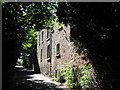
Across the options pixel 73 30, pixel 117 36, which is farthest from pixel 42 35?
pixel 117 36

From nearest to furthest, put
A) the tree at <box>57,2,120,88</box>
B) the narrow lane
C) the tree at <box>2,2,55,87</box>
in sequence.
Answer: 1. the tree at <box>57,2,120,88</box>
2. the tree at <box>2,2,55,87</box>
3. the narrow lane

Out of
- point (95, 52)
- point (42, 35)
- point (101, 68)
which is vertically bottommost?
point (101, 68)

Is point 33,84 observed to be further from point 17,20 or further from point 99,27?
point 99,27

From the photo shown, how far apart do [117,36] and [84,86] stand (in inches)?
153

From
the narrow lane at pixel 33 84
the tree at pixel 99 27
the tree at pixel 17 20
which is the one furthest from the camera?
the narrow lane at pixel 33 84

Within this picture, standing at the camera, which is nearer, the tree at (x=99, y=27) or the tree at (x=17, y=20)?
the tree at (x=99, y=27)

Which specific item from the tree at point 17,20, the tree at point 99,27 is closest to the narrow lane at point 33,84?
the tree at point 17,20

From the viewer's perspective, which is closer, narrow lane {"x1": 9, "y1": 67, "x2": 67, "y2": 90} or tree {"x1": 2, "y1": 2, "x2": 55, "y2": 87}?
tree {"x1": 2, "y1": 2, "x2": 55, "y2": 87}

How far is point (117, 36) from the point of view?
520 cm

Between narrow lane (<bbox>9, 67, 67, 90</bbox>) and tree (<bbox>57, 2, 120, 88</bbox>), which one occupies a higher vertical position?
tree (<bbox>57, 2, 120, 88</bbox>)

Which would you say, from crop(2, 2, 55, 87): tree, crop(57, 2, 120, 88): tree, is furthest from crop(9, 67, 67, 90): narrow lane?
crop(57, 2, 120, 88): tree

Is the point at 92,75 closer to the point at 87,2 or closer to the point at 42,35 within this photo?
the point at 87,2

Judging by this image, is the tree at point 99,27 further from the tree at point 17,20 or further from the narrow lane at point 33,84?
the narrow lane at point 33,84

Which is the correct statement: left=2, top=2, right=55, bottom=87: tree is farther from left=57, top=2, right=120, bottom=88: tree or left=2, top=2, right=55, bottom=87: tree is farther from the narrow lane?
the narrow lane
